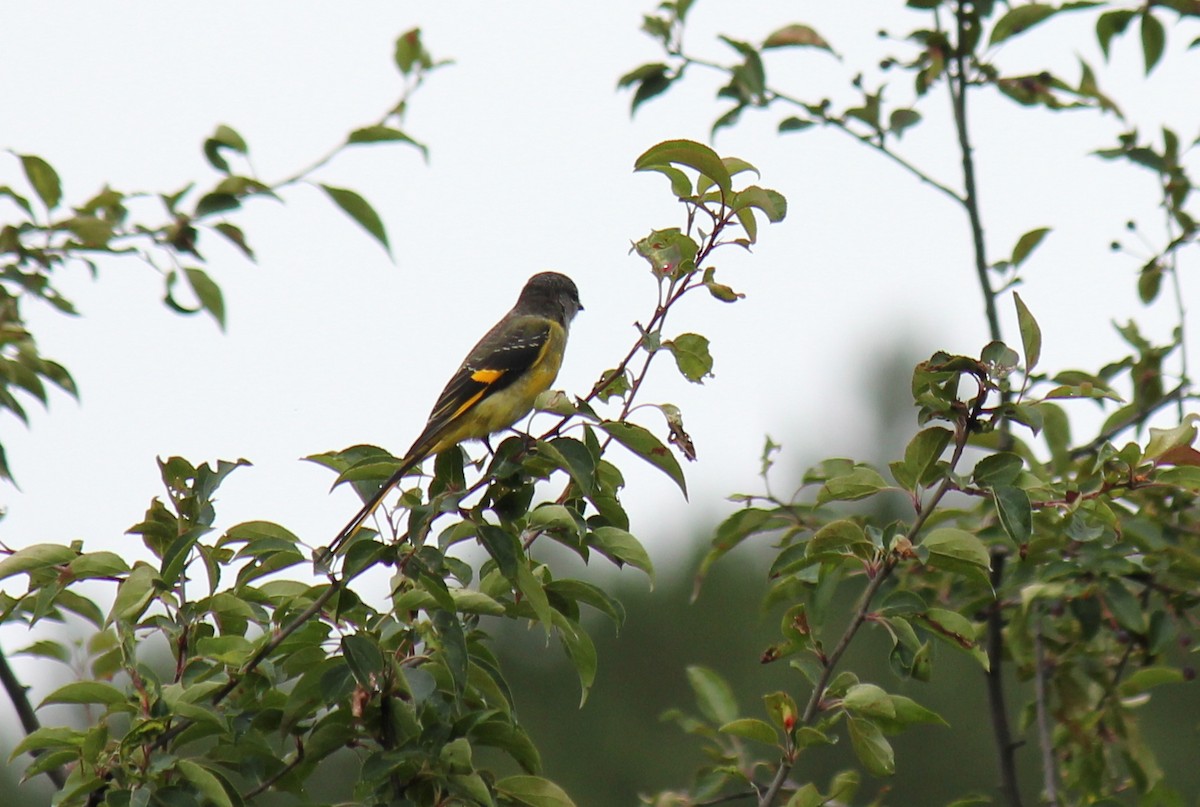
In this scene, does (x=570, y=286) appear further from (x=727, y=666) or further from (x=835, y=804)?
(x=727, y=666)

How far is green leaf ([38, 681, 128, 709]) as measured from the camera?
2.89 m

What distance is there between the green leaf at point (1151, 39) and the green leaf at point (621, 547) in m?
2.80

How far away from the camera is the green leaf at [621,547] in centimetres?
307

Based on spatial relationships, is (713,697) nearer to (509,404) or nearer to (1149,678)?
(1149,678)

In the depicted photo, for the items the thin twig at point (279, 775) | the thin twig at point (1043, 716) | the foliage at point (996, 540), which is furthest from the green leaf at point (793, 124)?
the thin twig at point (279, 775)

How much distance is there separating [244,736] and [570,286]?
3.80 metres

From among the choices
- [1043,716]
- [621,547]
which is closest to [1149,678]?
[1043,716]

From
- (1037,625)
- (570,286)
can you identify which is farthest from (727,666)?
(1037,625)

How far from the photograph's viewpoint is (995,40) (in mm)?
4668

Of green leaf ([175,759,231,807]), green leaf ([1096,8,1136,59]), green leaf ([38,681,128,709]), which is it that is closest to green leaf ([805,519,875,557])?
green leaf ([175,759,231,807])

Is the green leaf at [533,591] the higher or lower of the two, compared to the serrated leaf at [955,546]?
higher

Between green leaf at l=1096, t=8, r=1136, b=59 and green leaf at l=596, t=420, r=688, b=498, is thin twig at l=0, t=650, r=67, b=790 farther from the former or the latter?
green leaf at l=1096, t=8, r=1136, b=59

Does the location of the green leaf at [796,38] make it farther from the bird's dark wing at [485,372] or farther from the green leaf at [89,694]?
the green leaf at [89,694]

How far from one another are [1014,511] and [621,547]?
84 cm
